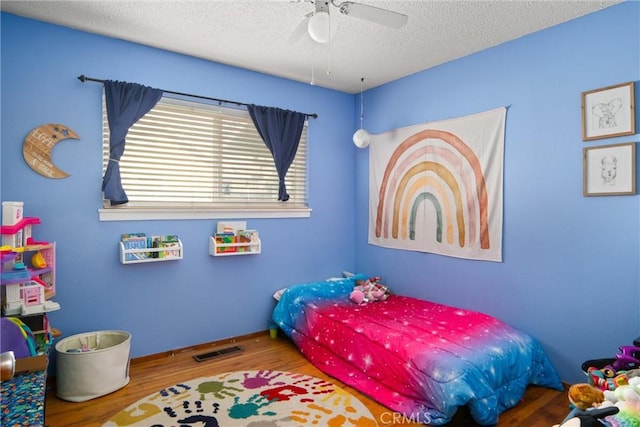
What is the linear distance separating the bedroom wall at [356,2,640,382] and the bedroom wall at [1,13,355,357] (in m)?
1.73

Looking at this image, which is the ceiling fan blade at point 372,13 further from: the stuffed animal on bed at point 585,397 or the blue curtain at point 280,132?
the stuffed animal on bed at point 585,397

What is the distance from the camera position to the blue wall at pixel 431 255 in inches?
101

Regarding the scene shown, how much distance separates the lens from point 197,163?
344cm

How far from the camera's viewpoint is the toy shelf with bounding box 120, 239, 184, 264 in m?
2.99

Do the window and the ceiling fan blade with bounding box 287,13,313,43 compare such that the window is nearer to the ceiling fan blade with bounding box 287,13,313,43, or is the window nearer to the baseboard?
the baseboard

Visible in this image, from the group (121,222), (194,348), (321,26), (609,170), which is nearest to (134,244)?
(121,222)

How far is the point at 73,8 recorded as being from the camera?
257 cm

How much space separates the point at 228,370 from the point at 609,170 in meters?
3.10

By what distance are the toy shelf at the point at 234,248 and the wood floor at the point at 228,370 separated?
0.86 meters

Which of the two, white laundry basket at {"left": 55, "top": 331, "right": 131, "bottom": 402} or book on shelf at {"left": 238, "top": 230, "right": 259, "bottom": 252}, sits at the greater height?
book on shelf at {"left": 238, "top": 230, "right": 259, "bottom": 252}

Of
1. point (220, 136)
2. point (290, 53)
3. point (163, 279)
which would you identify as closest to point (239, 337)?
point (163, 279)

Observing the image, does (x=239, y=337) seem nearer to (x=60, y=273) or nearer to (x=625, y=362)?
(x=60, y=273)

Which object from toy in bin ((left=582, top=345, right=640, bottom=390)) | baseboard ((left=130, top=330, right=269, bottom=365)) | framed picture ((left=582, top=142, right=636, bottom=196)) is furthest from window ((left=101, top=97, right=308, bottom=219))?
toy in bin ((left=582, top=345, right=640, bottom=390))

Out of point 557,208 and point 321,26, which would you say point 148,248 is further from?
point 557,208
